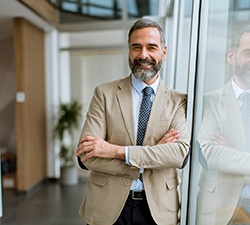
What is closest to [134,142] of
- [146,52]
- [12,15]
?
[146,52]

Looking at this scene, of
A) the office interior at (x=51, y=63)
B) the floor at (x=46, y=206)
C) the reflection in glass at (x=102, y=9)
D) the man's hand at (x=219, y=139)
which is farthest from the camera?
the reflection in glass at (x=102, y=9)

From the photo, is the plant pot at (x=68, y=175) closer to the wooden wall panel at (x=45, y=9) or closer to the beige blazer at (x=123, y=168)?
the wooden wall panel at (x=45, y=9)

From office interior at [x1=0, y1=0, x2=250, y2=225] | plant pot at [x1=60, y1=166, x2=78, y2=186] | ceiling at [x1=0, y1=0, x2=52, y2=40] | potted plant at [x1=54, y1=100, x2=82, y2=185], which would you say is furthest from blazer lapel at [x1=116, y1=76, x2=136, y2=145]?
plant pot at [x1=60, y1=166, x2=78, y2=186]

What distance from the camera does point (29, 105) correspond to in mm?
4027

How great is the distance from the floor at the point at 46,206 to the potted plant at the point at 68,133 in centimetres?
21

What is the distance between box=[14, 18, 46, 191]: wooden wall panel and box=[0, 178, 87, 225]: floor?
0.75 ft

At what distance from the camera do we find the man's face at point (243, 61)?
102 cm

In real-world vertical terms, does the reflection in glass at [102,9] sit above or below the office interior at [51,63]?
above

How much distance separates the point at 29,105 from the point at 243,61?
3.67 m

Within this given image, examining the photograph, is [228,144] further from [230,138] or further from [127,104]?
[127,104]

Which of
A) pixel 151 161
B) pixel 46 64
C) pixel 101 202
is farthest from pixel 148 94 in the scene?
pixel 46 64

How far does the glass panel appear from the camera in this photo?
106 cm

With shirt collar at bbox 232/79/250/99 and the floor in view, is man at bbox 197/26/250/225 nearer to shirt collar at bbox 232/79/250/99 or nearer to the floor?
shirt collar at bbox 232/79/250/99

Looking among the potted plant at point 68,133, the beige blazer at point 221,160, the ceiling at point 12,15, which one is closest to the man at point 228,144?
the beige blazer at point 221,160
